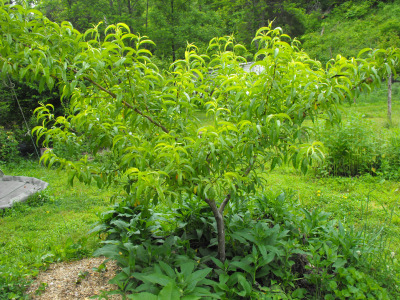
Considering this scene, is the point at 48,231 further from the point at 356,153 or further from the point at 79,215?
the point at 356,153

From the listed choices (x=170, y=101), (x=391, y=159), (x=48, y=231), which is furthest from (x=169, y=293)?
(x=391, y=159)

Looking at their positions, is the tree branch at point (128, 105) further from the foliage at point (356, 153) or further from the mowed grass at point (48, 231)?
the foliage at point (356, 153)

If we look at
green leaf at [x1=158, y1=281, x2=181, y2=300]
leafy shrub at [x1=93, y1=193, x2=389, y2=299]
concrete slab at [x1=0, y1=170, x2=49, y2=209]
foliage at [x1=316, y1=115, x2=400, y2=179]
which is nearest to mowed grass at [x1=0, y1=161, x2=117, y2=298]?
concrete slab at [x1=0, y1=170, x2=49, y2=209]

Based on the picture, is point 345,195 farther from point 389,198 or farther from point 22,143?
point 22,143

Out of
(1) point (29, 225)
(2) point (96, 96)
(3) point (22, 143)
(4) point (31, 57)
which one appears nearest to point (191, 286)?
(2) point (96, 96)

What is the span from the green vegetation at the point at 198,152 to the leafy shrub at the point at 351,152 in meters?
2.11

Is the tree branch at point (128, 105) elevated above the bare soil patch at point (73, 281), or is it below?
above

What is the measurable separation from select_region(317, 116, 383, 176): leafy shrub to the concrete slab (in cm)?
498

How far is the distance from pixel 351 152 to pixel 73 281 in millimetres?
4769

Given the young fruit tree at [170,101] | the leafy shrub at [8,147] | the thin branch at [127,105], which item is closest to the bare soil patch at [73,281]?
the young fruit tree at [170,101]

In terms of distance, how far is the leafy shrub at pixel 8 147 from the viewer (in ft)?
23.9

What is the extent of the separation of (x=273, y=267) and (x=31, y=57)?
88.2 inches

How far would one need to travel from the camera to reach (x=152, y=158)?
1868 mm

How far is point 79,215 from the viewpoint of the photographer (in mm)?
4234
